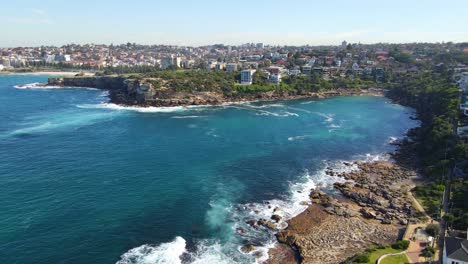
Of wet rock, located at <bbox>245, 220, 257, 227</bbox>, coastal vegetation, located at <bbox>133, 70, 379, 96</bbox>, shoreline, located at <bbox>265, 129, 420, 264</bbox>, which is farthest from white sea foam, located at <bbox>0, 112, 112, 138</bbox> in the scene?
shoreline, located at <bbox>265, 129, 420, 264</bbox>

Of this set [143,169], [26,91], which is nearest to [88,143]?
[143,169]

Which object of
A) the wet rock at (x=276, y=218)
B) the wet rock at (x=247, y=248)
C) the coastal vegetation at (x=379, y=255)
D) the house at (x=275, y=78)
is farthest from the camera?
the house at (x=275, y=78)

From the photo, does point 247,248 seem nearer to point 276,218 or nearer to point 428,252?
point 276,218

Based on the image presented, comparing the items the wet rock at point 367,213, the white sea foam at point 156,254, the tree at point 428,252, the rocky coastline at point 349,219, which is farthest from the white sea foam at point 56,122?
the tree at point 428,252

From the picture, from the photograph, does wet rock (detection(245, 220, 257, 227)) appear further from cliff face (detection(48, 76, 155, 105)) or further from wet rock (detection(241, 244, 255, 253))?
cliff face (detection(48, 76, 155, 105))

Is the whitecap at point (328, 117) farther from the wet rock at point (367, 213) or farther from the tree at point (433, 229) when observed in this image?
the tree at point (433, 229)

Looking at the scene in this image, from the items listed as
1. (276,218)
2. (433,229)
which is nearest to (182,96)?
(276,218)
